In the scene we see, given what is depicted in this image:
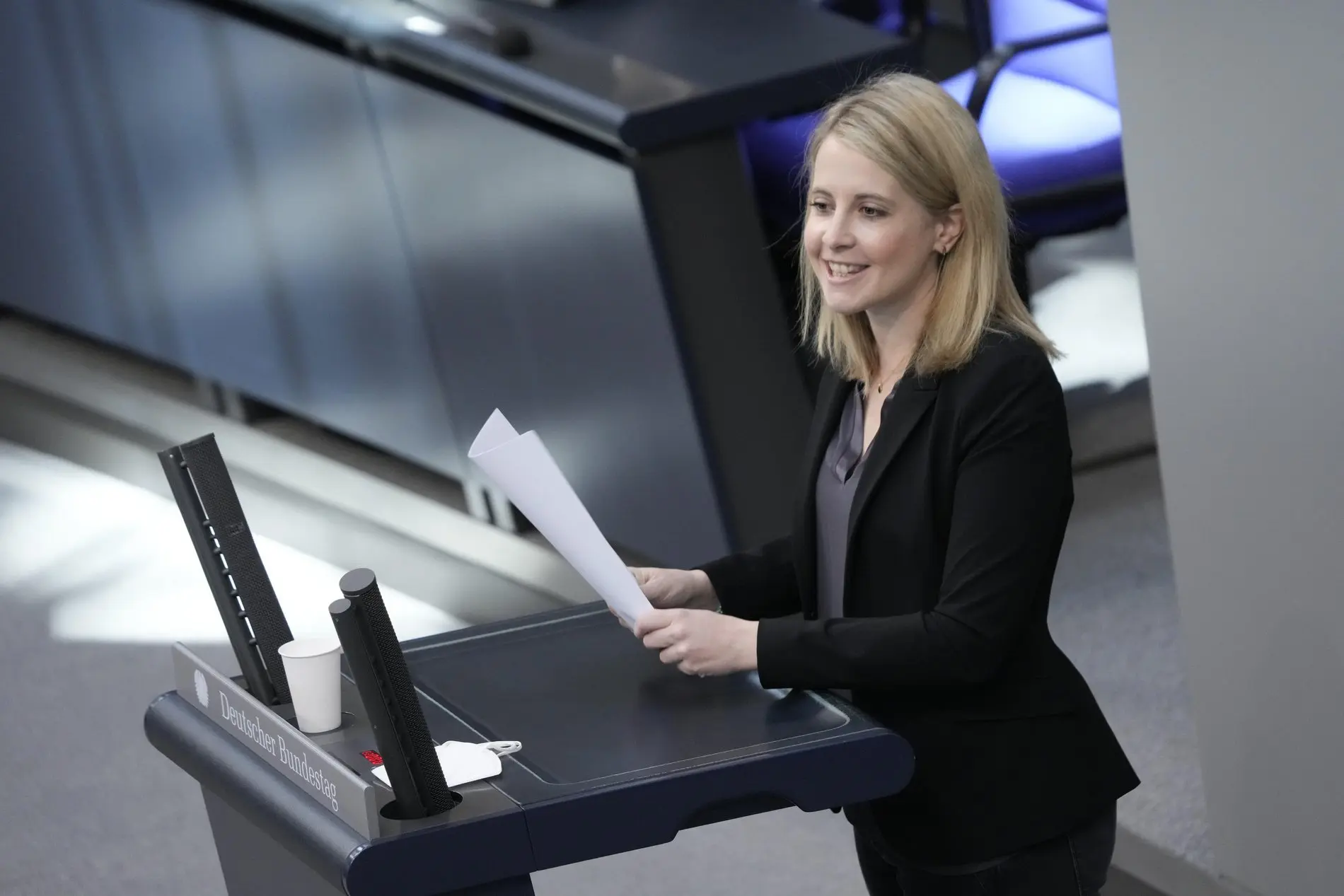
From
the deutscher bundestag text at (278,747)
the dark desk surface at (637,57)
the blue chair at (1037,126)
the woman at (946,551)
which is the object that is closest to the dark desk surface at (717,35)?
the dark desk surface at (637,57)

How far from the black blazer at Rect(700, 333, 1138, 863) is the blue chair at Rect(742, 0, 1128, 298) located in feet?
7.30

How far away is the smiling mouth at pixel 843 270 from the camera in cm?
180

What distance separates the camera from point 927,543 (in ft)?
5.79

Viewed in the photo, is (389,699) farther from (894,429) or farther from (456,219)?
(456,219)

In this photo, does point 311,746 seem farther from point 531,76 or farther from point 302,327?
point 302,327

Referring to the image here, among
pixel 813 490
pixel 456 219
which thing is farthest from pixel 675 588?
pixel 456 219

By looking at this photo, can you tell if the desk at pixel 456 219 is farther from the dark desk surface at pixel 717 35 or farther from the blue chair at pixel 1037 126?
the blue chair at pixel 1037 126

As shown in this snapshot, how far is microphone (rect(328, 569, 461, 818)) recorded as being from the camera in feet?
4.86

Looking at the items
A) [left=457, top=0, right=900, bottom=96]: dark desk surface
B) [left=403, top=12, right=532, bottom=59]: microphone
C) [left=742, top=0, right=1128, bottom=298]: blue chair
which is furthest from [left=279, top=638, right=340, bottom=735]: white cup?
[left=742, top=0, right=1128, bottom=298]: blue chair

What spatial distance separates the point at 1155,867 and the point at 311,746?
6.03 feet

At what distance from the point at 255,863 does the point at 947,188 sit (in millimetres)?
967

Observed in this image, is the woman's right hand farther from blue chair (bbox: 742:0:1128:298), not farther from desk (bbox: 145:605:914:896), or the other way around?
blue chair (bbox: 742:0:1128:298)

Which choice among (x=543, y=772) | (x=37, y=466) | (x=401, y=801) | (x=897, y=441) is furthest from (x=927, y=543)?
(x=37, y=466)

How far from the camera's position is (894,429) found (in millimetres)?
1781
